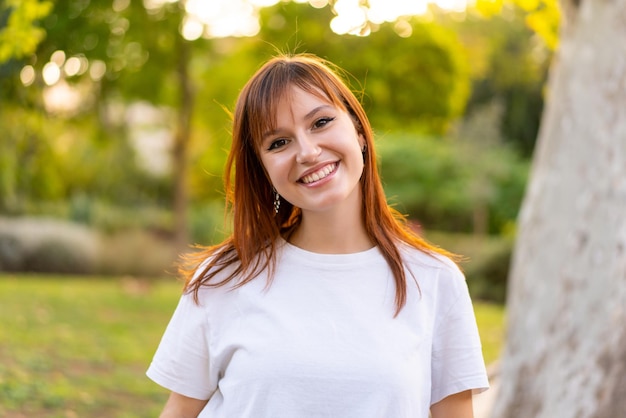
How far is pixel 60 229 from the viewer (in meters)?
15.2

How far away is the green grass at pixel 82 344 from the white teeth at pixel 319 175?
401 cm

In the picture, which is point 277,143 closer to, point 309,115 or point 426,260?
point 309,115

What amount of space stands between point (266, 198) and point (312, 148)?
10.8 inches

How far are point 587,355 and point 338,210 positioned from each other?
2795mm

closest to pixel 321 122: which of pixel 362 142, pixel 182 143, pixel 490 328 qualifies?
pixel 362 142

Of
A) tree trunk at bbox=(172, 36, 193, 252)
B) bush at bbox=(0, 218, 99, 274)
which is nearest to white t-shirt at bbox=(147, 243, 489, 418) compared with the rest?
tree trunk at bbox=(172, 36, 193, 252)

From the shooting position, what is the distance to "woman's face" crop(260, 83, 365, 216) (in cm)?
200

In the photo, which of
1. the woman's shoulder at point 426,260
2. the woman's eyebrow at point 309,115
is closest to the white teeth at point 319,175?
the woman's eyebrow at point 309,115

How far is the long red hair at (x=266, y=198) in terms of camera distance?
2.04 metres

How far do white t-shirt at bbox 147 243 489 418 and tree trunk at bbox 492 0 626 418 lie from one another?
8.64 ft

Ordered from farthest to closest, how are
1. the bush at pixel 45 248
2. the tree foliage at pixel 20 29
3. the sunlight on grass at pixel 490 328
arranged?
the bush at pixel 45 248 < the sunlight on grass at pixel 490 328 < the tree foliage at pixel 20 29

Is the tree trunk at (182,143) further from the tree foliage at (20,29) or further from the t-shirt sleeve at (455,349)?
the t-shirt sleeve at (455,349)

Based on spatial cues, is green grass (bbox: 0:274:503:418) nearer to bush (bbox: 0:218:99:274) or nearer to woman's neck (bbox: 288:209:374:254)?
bush (bbox: 0:218:99:274)

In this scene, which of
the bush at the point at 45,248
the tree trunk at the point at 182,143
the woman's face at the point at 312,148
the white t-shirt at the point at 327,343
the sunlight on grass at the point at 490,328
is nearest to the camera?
the white t-shirt at the point at 327,343
